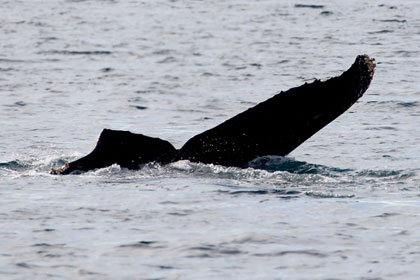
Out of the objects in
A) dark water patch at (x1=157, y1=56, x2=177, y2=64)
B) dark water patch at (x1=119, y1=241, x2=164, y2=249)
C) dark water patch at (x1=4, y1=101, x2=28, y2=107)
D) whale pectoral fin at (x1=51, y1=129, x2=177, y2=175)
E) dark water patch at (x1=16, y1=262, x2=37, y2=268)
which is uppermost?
dark water patch at (x1=157, y1=56, x2=177, y2=64)

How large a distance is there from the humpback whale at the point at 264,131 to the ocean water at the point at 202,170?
222mm

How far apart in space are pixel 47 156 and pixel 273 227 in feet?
17.1

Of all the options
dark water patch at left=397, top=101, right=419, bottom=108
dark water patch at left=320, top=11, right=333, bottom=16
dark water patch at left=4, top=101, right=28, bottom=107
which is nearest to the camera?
dark water patch at left=397, top=101, right=419, bottom=108

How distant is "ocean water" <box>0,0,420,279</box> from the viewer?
8.93 meters

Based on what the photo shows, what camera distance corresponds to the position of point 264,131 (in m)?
11.5

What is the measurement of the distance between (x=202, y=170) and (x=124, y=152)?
0.93m

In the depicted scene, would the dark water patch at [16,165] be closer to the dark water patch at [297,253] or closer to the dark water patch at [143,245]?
the dark water patch at [143,245]

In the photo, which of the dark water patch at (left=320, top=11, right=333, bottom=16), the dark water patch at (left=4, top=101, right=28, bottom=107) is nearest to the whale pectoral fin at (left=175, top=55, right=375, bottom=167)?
the dark water patch at (left=4, top=101, right=28, bottom=107)

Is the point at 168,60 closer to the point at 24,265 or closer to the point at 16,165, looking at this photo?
the point at 16,165

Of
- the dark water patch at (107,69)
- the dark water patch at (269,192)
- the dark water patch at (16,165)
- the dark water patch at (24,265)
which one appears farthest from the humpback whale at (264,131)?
the dark water patch at (107,69)

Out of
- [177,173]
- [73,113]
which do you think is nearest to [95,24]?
[73,113]

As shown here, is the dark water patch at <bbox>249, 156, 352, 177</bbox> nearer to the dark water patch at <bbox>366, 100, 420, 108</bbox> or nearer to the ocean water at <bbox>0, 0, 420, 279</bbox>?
the ocean water at <bbox>0, 0, 420, 279</bbox>

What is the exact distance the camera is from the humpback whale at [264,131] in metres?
11.2

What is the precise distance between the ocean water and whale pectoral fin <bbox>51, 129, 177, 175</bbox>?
0.42ft
